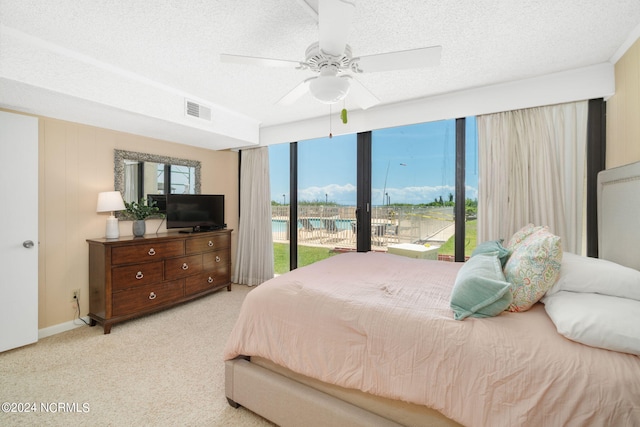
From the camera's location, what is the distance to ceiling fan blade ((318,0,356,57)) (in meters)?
1.32

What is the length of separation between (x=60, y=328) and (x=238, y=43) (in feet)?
11.0

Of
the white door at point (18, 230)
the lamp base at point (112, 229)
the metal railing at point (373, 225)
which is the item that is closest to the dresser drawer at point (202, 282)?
the lamp base at point (112, 229)

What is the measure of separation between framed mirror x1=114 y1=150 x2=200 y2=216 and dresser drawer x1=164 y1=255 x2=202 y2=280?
971 millimetres

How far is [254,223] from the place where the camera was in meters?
4.57

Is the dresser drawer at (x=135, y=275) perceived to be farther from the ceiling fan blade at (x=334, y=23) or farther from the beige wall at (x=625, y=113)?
the beige wall at (x=625, y=113)

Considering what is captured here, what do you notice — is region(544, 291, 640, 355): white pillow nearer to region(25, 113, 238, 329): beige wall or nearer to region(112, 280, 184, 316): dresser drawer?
region(112, 280, 184, 316): dresser drawer

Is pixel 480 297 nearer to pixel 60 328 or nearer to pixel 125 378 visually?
pixel 125 378

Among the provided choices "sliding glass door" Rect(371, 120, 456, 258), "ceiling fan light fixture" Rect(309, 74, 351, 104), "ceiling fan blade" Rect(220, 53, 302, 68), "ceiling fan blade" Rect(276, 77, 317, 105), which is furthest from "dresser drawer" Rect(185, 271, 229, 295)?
"ceiling fan light fixture" Rect(309, 74, 351, 104)

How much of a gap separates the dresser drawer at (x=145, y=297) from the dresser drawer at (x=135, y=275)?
0.06 meters

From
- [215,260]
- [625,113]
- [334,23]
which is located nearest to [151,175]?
[215,260]

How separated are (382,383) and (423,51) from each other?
178cm

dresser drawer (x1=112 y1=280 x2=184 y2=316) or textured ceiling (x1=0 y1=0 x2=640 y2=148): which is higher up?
textured ceiling (x1=0 y1=0 x2=640 y2=148)

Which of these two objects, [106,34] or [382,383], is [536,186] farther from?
[106,34]

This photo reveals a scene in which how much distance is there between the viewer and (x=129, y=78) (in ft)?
8.77
